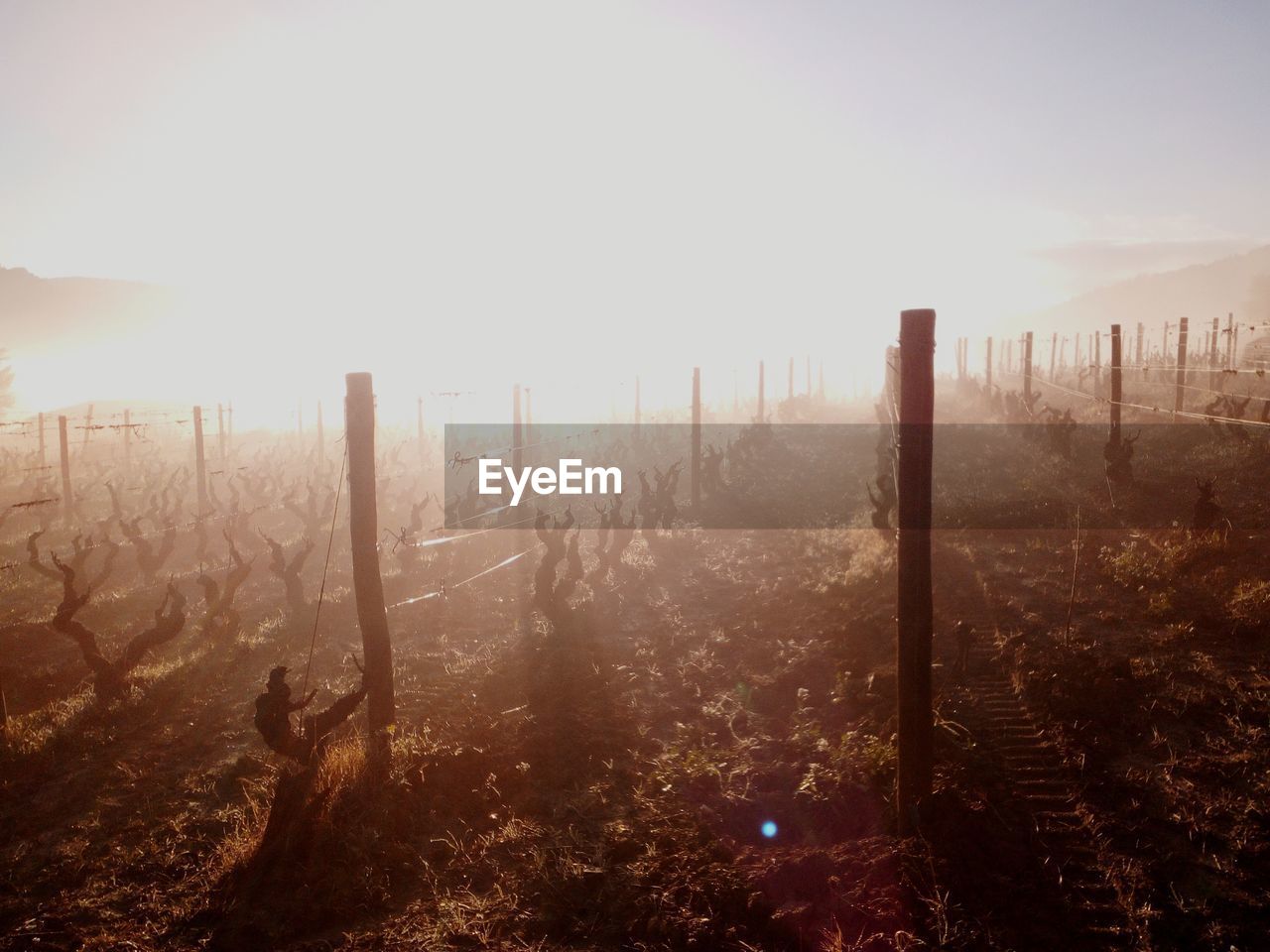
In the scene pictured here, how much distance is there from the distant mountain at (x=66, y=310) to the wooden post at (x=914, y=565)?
198688 mm

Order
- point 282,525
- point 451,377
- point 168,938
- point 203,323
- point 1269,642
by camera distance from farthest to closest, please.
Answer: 1. point 203,323
2. point 451,377
3. point 282,525
4. point 1269,642
5. point 168,938

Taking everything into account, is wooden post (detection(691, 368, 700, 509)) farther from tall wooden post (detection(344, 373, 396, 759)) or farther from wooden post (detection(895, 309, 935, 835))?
wooden post (detection(895, 309, 935, 835))

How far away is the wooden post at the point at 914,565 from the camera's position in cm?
525

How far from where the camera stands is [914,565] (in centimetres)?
540

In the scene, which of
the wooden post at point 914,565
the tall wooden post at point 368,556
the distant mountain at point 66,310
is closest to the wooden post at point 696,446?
the tall wooden post at point 368,556

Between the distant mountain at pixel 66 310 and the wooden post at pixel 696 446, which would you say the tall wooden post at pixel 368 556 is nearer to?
the wooden post at pixel 696 446

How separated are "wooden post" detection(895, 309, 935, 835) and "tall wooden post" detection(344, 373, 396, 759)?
16.1 ft

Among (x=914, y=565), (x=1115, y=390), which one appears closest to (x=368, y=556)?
(x=914, y=565)

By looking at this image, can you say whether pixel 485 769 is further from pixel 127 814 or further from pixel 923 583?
pixel 923 583

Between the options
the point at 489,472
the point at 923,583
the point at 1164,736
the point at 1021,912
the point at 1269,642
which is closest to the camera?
the point at 1021,912

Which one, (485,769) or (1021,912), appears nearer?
(1021,912)

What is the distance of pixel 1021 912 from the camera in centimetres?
452

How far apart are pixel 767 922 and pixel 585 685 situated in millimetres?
4727

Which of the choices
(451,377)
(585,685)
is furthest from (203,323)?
(585,685)
